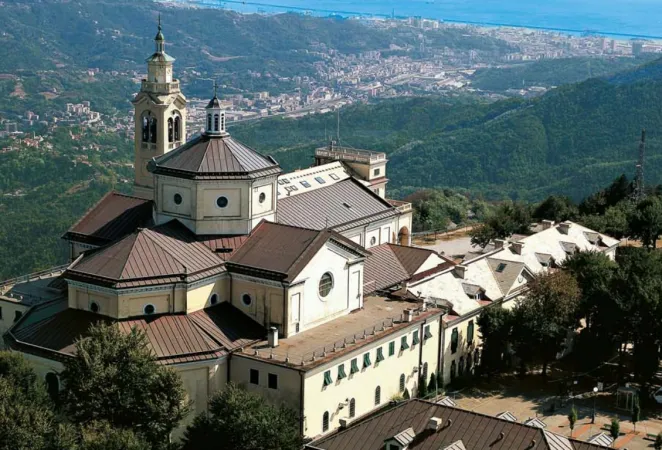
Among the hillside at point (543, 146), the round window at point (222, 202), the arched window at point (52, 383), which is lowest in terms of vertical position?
the hillside at point (543, 146)

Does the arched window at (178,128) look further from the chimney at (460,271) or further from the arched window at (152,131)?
the chimney at (460,271)

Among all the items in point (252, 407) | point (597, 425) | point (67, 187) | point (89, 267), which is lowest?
point (67, 187)

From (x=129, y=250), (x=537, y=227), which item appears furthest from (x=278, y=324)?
(x=537, y=227)

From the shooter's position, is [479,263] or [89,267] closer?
[89,267]

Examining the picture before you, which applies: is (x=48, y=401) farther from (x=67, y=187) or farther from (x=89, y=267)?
(x=67, y=187)

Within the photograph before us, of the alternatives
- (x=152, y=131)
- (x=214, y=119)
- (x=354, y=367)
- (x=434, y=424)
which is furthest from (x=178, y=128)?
(x=434, y=424)

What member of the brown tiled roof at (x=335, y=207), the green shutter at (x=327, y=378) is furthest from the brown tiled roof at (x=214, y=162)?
the green shutter at (x=327, y=378)

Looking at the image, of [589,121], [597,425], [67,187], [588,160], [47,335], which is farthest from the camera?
[589,121]

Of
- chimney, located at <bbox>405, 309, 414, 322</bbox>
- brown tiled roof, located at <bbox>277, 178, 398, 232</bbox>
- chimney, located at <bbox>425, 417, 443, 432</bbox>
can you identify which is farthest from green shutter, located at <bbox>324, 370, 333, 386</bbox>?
brown tiled roof, located at <bbox>277, 178, 398, 232</bbox>
